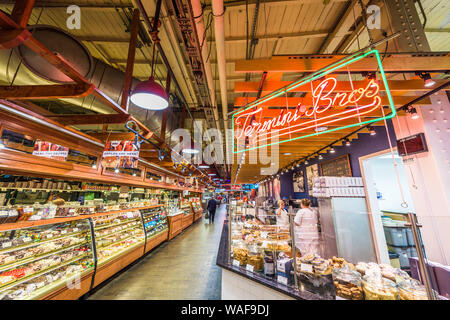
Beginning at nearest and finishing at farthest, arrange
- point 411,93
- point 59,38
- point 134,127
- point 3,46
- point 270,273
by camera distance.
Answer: point 3,46, point 270,273, point 59,38, point 411,93, point 134,127

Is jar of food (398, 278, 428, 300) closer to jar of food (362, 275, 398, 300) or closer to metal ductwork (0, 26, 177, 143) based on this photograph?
jar of food (362, 275, 398, 300)

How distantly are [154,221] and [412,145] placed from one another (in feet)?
26.4

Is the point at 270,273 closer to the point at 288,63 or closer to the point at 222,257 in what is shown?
the point at 222,257

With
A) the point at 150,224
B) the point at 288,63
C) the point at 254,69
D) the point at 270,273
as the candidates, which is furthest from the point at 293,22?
the point at 150,224

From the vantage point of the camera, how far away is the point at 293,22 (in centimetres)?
336

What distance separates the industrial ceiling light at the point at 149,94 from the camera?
7.87ft

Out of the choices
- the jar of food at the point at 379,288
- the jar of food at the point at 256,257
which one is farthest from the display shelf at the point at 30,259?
the jar of food at the point at 379,288

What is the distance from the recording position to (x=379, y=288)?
1.54m

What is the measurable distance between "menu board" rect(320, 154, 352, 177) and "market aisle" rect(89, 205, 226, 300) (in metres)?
5.22

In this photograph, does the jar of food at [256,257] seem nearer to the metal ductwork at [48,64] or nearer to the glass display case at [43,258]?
the glass display case at [43,258]

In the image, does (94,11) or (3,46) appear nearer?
(3,46)

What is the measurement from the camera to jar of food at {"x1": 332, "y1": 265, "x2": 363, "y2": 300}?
1.58 meters

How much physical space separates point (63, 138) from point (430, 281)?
5.42 m

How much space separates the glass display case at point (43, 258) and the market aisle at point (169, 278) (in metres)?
0.78
